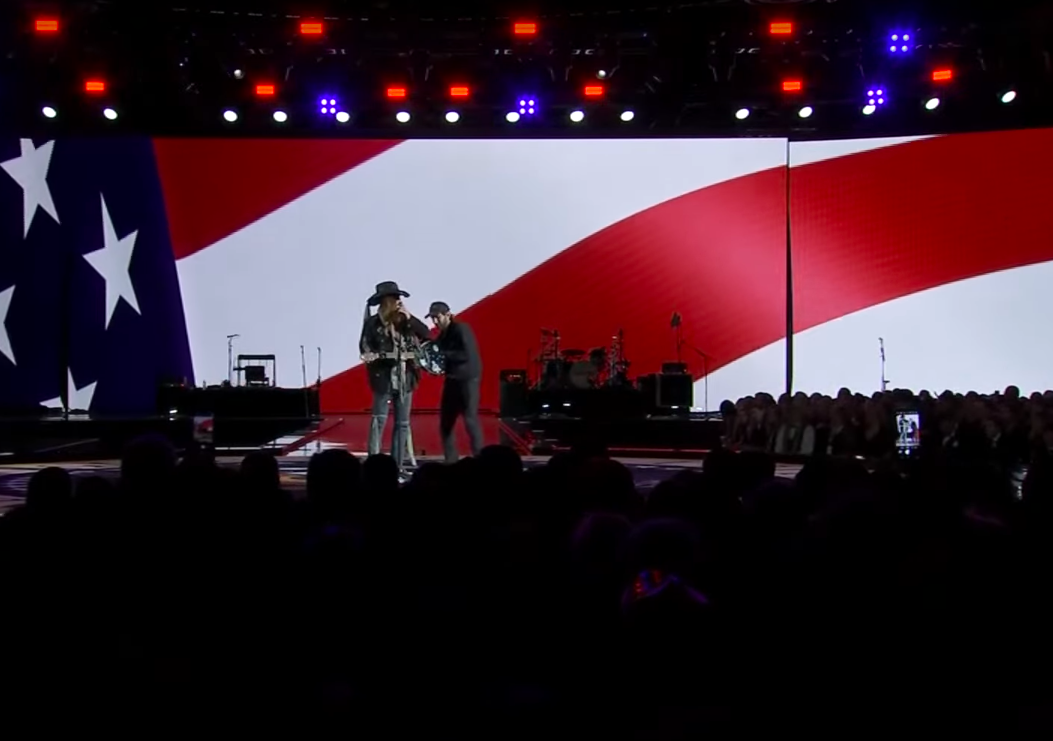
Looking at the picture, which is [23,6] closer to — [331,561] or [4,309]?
[4,309]

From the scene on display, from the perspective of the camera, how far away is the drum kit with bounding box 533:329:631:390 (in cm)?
1294

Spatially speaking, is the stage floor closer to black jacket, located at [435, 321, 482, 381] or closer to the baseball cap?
black jacket, located at [435, 321, 482, 381]

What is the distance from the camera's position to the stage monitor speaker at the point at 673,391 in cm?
1253

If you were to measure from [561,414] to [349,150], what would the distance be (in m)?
4.47

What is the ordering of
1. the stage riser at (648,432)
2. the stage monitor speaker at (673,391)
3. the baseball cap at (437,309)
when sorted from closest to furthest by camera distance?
the baseball cap at (437,309)
the stage riser at (648,432)
the stage monitor speaker at (673,391)

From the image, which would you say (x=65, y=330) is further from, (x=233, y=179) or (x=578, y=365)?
(x=578, y=365)

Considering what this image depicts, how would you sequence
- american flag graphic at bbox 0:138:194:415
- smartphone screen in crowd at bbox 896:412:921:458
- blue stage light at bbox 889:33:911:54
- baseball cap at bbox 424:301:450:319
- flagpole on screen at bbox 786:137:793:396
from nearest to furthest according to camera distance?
baseball cap at bbox 424:301:450:319
smartphone screen in crowd at bbox 896:412:921:458
blue stage light at bbox 889:33:911:54
american flag graphic at bbox 0:138:194:415
flagpole on screen at bbox 786:137:793:396

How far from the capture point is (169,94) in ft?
35.8

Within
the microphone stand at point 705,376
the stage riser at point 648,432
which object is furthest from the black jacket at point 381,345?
the microphone stand at point 705,376

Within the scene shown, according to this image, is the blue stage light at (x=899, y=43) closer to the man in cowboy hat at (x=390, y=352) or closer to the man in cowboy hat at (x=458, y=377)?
the man in cowboy hat at (x=458, y=377)

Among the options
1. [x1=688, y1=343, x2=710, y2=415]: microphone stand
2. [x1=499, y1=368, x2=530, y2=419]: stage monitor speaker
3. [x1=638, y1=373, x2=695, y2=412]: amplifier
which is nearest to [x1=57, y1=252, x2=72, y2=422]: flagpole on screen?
[x1=499, y1=368, x2=530, y2=419]: stage monitor speaker

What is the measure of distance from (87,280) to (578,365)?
618 cm

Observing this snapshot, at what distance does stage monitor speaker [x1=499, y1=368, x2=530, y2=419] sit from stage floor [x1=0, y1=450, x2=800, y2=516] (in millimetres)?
2652

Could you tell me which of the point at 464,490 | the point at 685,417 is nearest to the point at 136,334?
the point at 685,417
